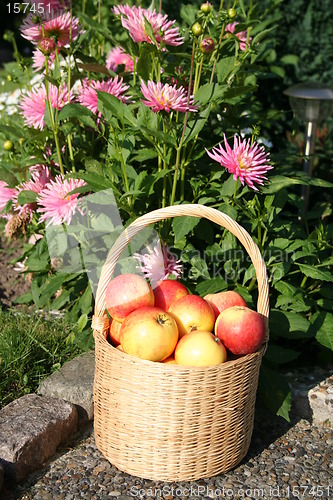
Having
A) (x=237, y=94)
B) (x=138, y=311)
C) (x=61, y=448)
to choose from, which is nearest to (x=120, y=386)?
(x=138, y=311)

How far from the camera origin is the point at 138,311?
7.52 ft

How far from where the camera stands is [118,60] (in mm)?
3305

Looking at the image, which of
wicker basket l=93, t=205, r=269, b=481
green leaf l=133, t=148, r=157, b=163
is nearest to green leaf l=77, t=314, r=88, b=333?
wicker basket l=93, t=205, r=269, b=481

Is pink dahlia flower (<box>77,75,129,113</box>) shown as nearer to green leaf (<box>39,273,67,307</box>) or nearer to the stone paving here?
green leaf (<box>39,273,67,307</box>)

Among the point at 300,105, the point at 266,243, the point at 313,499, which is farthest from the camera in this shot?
the point at 300,105

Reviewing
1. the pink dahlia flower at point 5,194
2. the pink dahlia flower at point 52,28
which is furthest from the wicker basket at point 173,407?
the pink dahlia flower at point 52,28

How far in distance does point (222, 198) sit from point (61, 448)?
3.87 feet

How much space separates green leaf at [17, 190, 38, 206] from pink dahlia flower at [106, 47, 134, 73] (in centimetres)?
79

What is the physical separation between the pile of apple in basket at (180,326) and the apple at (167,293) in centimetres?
3

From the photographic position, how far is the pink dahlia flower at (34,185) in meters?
2.89

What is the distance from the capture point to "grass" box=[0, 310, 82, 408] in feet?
8.98

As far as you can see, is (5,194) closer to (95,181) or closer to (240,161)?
(95,181)

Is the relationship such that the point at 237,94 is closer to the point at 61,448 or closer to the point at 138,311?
the point at 138,311

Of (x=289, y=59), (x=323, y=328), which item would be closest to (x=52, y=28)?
(x=323, y=328)
